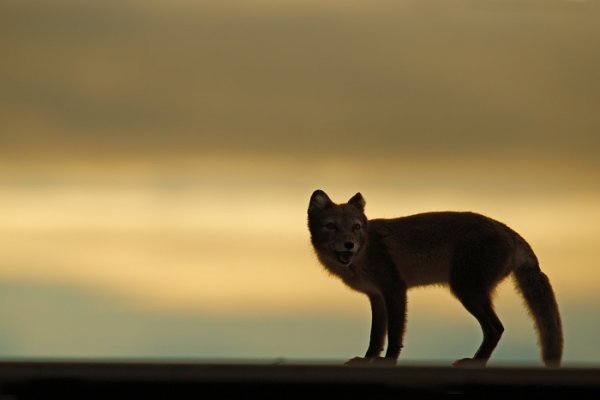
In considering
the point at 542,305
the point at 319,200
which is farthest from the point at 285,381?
the point at 319,200

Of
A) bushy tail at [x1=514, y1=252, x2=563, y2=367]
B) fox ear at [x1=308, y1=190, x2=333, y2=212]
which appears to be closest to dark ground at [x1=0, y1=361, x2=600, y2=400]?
bushy tail at [x1=514, y1=252, x2=563, y2=367]

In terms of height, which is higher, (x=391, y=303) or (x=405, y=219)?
(x=405, y=219)

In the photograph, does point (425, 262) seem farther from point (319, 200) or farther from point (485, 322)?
point (319, 200)

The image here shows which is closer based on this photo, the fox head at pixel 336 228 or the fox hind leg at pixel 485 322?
the fox hind leg at pixel 485 322

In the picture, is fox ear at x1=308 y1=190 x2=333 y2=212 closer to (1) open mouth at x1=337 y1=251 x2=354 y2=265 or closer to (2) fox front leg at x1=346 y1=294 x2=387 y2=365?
(1) open mouth at x1=337 y1=251 x2=354 y2=265

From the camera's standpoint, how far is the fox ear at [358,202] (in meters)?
5.99

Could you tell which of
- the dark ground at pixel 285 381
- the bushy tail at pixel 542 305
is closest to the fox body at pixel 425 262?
the bushy tail at pixel 542 305

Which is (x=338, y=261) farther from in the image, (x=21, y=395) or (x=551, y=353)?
(x=21, y=395)

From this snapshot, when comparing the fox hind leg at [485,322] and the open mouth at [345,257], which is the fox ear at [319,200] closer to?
the open mouth at [345,257]

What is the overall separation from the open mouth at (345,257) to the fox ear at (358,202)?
349 millimetres

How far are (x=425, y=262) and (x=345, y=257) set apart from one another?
464mm

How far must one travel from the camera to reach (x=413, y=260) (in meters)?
5.80

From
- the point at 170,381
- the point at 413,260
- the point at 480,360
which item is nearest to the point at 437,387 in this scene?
the point at 170,381

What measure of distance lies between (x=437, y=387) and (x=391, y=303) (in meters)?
3.18
